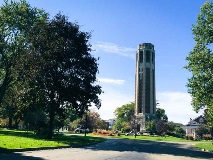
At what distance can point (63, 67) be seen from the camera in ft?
115

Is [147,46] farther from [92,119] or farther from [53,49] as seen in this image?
[53,49]

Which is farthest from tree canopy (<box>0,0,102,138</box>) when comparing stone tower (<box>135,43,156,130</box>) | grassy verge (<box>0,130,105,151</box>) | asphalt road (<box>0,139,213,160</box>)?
stone tower (<box>135,43,156,130</box>)

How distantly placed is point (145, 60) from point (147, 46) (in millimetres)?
6122

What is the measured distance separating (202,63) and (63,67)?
55.0 ft

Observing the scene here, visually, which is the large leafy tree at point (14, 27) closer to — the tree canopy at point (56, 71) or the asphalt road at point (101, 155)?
the tree canopy at point (56, 71)

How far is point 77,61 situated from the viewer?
3591cm

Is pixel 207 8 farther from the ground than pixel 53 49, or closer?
farther from the ground

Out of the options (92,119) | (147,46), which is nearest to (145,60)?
(147,46)

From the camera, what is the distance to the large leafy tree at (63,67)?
112 feet

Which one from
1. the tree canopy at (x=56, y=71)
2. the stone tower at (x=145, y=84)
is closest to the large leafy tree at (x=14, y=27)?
the tree canopy at (x=56, y=71)

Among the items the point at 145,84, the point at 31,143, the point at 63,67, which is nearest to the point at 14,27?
the point at 63,67

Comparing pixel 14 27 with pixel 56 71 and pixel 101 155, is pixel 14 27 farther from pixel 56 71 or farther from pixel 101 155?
pixel 101 155

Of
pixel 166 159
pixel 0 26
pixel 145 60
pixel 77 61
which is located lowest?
pixel 166 159

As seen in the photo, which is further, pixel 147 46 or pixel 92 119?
pixel 147 46
